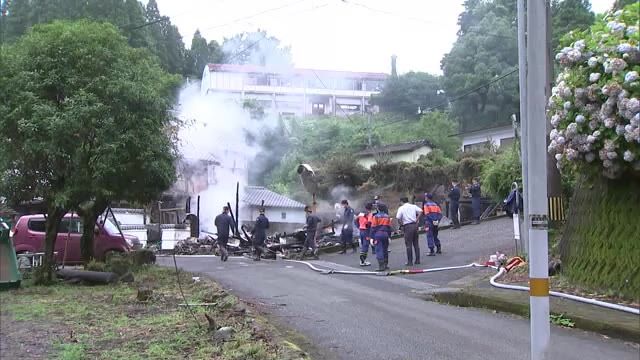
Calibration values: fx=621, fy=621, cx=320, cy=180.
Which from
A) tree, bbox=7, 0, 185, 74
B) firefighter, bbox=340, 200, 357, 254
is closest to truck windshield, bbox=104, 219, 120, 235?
firefighter, bbox=340, 200, 357, 254

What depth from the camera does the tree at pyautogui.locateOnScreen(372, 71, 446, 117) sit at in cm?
4881

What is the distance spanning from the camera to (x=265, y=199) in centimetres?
3228

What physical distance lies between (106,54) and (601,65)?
9311 mm

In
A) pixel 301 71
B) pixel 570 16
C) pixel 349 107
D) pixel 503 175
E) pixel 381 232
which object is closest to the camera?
pixel 381 232

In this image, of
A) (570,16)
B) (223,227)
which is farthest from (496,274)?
(570,16)

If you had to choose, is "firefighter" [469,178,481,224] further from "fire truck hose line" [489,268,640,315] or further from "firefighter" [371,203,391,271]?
"fire truck hose line" [489,268,640,315]

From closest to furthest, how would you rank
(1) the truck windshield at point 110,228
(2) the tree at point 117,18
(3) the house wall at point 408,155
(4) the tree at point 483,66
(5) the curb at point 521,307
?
(5) the curb at point 521,307 < (1) the truck windshield at point 110,228 < (2) the tree at point 117,18 < (4) the tree at point 483,66 < (3) the house wall at point 408,155

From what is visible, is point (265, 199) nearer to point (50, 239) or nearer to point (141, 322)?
point (50, 239)

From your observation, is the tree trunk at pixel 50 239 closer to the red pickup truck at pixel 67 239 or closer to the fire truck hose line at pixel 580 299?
the red pickup truck at pixel 67 239

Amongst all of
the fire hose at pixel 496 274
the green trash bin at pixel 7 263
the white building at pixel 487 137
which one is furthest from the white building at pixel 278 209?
the green trash bin at pixel 7 263

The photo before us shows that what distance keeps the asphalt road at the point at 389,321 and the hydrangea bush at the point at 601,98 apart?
264cm

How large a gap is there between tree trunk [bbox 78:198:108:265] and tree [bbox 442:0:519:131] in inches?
952

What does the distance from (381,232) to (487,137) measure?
2662 centimetres

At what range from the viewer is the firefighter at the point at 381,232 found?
14.3 meters
